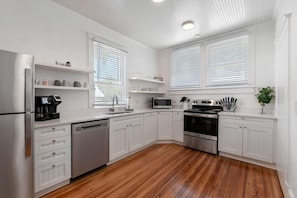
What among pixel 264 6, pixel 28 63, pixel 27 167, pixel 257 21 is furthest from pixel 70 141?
pixel 257 21

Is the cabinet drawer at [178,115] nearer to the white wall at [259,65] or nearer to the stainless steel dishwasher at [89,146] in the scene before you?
the white wall at [259,65]

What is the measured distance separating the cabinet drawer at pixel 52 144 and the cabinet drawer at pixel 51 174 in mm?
217

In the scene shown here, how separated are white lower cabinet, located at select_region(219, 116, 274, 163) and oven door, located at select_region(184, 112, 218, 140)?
12 cm

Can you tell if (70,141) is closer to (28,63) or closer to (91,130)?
(91,130)

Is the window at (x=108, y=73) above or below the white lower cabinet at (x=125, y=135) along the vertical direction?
above

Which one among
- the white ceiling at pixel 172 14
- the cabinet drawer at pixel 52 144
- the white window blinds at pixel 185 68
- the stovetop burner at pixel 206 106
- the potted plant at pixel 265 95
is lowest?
the cabinet drawer at pixel 52 144

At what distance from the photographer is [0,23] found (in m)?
1.95

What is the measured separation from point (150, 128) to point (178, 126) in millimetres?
762

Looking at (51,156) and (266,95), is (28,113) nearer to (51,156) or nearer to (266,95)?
(51,156)

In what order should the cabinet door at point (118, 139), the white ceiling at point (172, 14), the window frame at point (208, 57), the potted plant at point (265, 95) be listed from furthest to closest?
the window frame at point (208, 57) < the potted plant at point (265, 95) < the cabinet door at point (118, 139) < the white ceiling at point (172, 14)

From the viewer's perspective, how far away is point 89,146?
7.77 ft

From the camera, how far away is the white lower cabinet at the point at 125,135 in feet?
9.20

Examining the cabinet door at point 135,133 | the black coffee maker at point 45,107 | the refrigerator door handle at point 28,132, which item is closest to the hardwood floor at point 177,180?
the cabinet door at point 135,133

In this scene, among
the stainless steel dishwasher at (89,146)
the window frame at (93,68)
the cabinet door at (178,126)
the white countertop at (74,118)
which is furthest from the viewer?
the cabinet door at (178,126)
